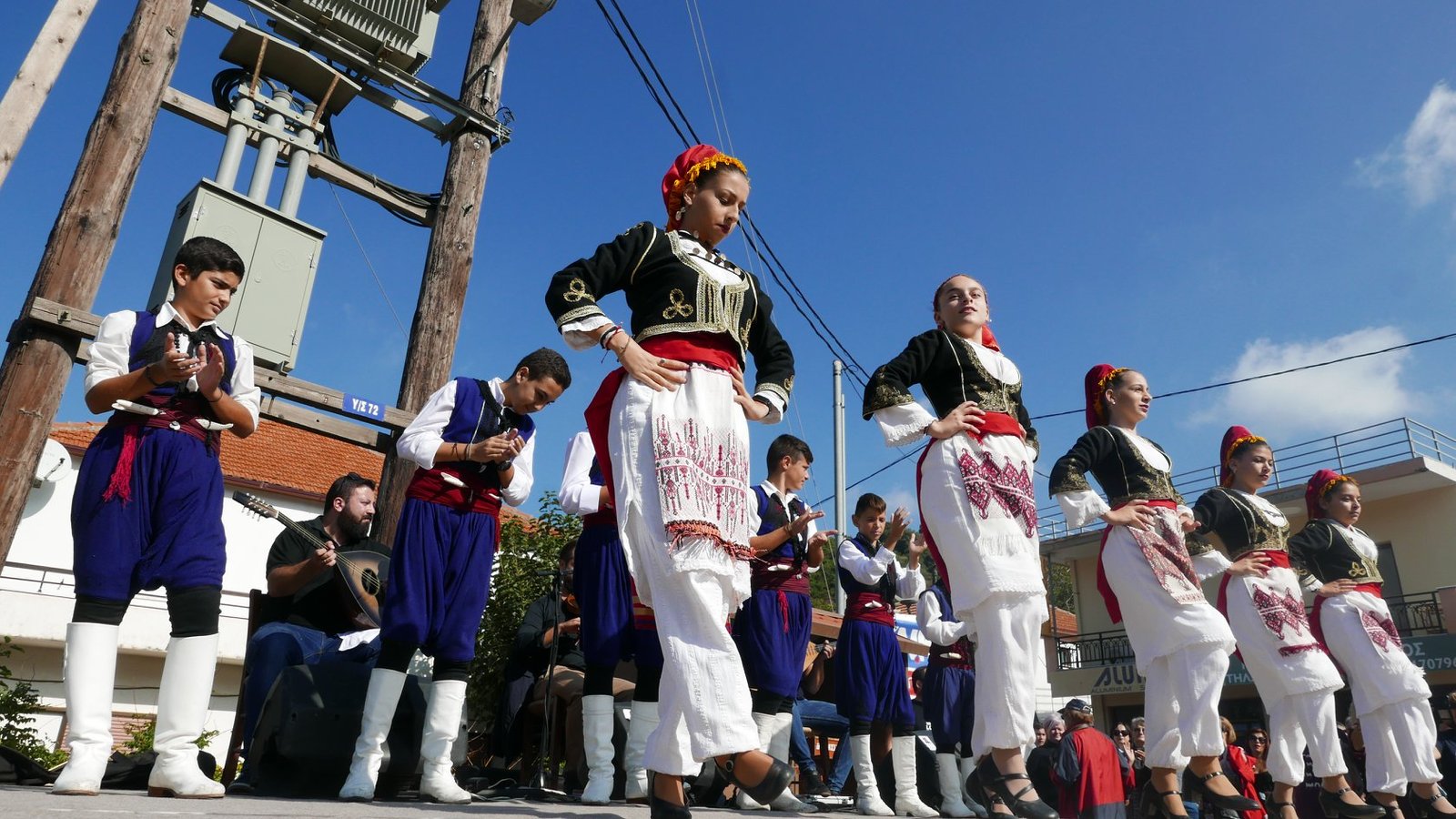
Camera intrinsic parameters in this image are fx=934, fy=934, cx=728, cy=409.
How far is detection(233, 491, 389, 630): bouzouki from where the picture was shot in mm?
5016

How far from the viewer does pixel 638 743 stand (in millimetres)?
4055

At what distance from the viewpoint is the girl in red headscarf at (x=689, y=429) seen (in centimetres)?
235

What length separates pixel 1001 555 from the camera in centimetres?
332

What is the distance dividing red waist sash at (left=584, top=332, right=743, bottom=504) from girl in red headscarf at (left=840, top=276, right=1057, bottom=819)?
3.12 ft

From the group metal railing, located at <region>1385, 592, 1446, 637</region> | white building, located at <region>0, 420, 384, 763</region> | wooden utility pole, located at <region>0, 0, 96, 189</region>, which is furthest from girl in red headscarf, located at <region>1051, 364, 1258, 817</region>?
metal railing, located at <region>1385, 592, 1446, 637</region>

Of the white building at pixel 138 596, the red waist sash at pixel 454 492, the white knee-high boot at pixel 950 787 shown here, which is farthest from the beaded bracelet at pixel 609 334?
the white building at pixel 138 596

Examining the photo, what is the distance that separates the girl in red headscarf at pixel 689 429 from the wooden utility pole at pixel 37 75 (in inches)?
120

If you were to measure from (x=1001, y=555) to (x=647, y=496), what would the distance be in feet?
4.70

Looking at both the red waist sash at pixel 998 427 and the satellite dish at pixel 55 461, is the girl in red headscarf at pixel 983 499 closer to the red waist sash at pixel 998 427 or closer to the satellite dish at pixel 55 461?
the red waist sash at pixel 998 427

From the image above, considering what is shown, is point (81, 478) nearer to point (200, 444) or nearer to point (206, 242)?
point (200, 444)

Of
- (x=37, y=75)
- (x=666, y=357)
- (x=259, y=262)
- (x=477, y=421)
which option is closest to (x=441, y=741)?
(x=477, y=421)

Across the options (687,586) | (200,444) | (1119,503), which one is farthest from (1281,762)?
(200,444)

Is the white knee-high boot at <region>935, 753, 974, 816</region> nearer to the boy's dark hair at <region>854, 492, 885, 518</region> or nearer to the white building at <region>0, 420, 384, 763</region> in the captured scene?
the boy's dark hair at <region>854, 492, 885, 518</region>

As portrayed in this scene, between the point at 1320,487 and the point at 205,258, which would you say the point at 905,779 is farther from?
the point at 205,258
